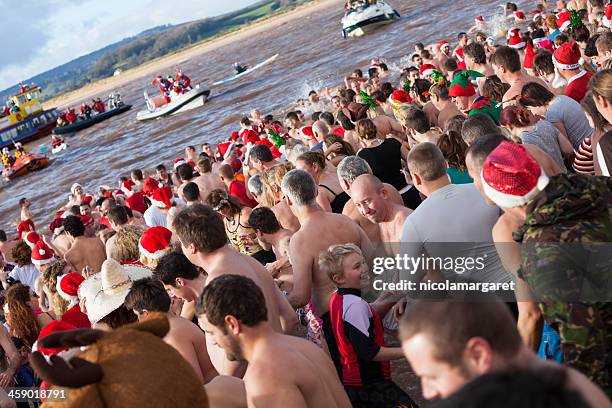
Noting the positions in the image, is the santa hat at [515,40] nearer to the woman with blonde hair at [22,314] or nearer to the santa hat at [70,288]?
the santa hat at [70,288]

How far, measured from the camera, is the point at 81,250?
8.12m

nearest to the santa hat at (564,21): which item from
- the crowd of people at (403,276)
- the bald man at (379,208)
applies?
the crowd of people at (403,276)

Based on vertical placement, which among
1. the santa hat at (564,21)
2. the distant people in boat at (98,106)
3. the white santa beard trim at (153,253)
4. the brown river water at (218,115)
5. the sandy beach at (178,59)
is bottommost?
the brown river water at (218,115)

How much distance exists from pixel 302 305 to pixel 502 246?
1.78 m

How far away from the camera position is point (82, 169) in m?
31.1

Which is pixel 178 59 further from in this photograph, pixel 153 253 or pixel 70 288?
pixel 153 253

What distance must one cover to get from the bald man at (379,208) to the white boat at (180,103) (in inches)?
1241

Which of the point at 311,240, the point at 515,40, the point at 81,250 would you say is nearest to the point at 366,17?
the point at 515,40

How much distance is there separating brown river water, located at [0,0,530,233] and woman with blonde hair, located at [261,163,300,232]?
15237mm

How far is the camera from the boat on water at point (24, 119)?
155 ft

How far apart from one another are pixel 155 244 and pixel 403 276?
8.44 ft

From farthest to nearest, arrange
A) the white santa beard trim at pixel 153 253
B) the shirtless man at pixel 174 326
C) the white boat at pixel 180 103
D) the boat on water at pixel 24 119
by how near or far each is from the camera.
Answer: the boat on water at pixel 24 119 < the white boat at pixel 180 103 < the white santa beard trim at pixel 153 253 < the shirtless man at pixel 174 326

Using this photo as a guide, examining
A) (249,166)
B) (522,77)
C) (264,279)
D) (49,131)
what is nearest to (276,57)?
(49,131)

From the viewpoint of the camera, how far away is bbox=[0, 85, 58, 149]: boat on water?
47.2 meters
